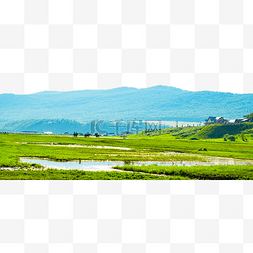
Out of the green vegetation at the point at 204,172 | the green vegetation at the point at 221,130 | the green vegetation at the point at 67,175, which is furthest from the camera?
the green vegetation at the point at 221,130

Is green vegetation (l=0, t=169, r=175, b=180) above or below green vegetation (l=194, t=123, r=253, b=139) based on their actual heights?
below

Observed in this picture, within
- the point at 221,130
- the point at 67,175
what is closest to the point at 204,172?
the point at 67,175

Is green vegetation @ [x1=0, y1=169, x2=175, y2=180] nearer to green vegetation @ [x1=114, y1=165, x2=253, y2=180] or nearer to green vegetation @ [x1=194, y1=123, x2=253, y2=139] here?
green vegetation @ [x1=114, y1=165, x2=253, y2=180]

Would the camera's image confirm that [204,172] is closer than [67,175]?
No

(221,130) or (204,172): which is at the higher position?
(221,130)

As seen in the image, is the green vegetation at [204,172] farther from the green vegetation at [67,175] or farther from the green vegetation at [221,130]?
the green vegetation at [221,130]

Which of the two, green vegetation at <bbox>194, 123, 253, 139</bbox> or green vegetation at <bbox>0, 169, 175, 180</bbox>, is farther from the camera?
green vegetation at <bbox>194, 123, 253, 139</bbox>

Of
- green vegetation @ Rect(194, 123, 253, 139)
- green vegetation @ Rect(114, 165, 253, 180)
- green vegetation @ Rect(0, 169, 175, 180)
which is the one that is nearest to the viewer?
A: green vegetation @ Rect(0, 169, 175, 180)

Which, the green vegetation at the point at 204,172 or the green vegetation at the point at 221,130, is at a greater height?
the green vegetation at the point at 221,130

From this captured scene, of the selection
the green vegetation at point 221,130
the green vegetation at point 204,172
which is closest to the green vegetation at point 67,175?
the green vegetation at point 204,172

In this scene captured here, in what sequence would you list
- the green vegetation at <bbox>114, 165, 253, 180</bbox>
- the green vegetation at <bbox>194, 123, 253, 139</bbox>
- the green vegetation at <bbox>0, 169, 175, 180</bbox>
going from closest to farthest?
the green vegetation at <bbox>0, 169, 175, 180</bbox> → the green vegetation at <bbox>114, 165, 253, 180</bbox> → the green vegetation at <bbox>194, 123, 253, 139</bbox>

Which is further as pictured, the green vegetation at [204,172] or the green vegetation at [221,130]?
the green vegetation at [221,130]

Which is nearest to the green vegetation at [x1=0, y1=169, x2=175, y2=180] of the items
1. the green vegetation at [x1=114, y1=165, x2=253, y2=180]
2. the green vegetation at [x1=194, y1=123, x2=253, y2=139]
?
the green vegetation at [x1=114, y1=165, x2=253, y2=180]

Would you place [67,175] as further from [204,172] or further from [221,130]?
[221,130]
